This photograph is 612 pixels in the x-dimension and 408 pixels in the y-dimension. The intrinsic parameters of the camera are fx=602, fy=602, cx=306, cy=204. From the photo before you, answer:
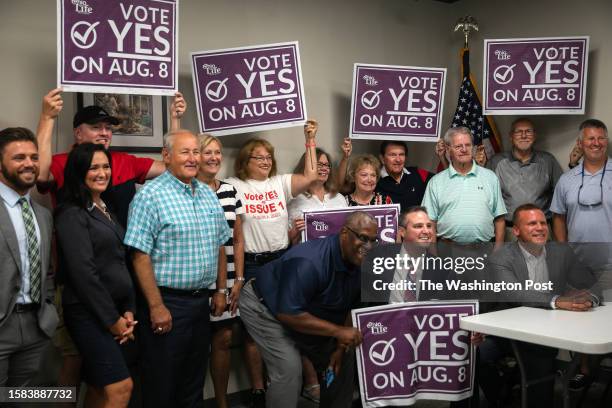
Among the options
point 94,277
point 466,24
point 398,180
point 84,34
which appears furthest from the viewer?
point 466,24

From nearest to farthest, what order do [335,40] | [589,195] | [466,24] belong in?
[589,195] < [335,40] < [466,24]

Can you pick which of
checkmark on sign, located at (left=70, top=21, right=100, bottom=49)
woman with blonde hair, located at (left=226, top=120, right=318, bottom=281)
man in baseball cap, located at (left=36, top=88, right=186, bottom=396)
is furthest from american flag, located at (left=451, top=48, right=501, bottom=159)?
checkmark on sign, located at (left=70, top=21, right=100, bottom=49)

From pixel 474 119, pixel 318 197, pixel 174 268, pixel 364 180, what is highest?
pixel 474 119

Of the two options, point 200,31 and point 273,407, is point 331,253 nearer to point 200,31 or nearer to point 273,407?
point 273,407

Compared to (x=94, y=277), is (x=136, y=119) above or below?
above

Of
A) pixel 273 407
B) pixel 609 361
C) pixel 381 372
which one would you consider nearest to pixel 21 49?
pixel 273 407

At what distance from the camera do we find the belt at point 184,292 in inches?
113

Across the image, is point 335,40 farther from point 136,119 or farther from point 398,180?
point 136,119

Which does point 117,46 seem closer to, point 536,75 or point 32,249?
point 32,249

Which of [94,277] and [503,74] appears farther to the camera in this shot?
[503,74]

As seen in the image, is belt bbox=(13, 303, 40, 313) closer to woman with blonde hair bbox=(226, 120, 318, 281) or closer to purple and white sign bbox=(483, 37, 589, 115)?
woman with blonde hair bbox=(226, 120, 318, 281)

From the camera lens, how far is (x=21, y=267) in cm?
243

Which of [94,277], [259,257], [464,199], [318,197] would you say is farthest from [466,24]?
[94,277]

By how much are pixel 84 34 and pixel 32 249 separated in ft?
4.08
